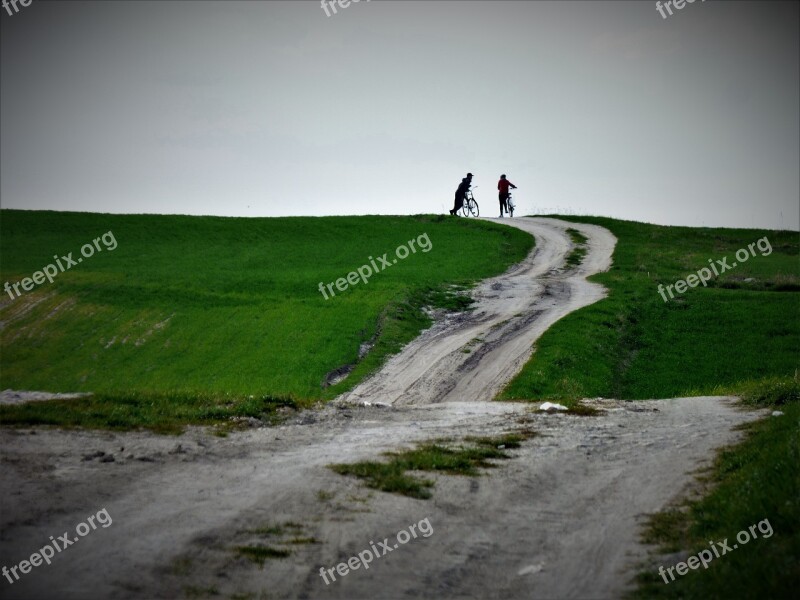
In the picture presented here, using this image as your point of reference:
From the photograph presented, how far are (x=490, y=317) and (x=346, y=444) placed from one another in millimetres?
20541

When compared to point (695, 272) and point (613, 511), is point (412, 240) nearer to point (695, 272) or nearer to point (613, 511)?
point (695, 272)

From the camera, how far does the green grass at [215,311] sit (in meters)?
25.9

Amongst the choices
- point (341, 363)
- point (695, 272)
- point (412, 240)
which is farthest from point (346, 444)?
point (412, 240)
